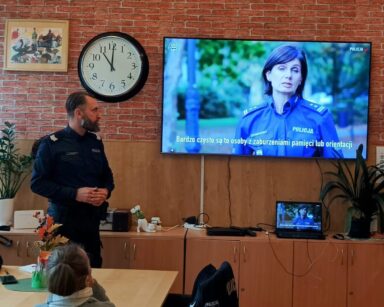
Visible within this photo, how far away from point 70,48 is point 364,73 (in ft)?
9.38

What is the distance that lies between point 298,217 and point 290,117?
3.08ft

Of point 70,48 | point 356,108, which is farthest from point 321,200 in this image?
point 70,48

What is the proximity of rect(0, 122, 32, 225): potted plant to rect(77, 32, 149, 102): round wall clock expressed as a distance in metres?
0.89

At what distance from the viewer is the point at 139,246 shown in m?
4.35

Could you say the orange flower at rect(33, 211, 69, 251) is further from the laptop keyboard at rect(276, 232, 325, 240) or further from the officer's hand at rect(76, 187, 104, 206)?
the laptop keyboard at rect(276, 232, 325, 240)

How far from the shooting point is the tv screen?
15.4 feet

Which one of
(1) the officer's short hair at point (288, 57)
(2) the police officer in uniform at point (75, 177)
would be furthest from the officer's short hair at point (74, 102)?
(1) the officer's short hair at point (288, 57)

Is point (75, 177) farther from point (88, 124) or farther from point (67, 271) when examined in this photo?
point (67, 271)

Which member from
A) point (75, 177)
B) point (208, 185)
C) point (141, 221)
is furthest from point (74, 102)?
point (208, 185)

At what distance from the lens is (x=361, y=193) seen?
4.42 meters

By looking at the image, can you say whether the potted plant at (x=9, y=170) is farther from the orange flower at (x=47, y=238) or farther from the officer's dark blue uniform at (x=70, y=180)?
the orange flower at (x=47, y=238)

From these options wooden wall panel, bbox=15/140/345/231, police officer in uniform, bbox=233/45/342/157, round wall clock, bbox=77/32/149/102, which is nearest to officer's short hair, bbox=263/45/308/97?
police officer in uniform, bbox=233/45/342/157

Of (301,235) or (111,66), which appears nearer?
(301,235)

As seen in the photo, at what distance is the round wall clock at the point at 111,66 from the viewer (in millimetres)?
4832
